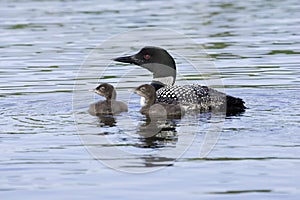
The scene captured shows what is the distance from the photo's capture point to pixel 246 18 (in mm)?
18125

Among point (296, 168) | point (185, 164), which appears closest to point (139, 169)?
point (185, 164)

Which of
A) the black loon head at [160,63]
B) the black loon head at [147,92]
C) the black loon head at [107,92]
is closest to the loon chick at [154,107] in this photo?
the black loon head at [147,92]

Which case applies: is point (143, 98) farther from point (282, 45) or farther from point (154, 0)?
point (154, 0)

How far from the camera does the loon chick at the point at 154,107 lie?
820cm

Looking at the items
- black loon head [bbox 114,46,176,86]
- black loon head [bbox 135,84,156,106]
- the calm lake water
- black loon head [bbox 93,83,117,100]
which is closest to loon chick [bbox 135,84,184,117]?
black loon head [bbox 135,84,156,106]

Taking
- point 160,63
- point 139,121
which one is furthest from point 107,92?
point 139,121

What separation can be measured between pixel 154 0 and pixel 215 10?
10.8 feet

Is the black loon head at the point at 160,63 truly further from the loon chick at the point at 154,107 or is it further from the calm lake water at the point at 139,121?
the loon chick at the point at 154,107

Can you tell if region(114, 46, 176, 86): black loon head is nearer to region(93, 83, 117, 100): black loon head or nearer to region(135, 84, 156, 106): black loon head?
region(93, 83, 117, 100): black loon head

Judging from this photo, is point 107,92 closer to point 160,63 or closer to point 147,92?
point 147,92

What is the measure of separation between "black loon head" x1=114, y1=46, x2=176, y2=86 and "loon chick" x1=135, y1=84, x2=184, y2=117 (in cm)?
100

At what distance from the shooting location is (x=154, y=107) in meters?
8.27

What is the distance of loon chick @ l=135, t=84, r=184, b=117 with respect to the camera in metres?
8.20

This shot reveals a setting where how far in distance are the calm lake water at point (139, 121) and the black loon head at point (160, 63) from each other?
18.2 inches
